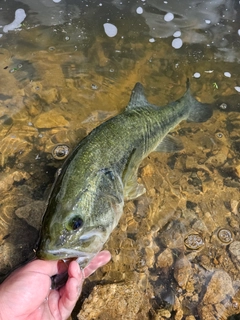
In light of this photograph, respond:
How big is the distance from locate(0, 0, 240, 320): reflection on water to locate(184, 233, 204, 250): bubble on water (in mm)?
11

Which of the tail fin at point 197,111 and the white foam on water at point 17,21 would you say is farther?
the white foam on water at point 17,21

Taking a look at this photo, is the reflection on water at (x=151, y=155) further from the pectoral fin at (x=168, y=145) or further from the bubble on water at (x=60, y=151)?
the pectoral fin at (x=168, y=145)

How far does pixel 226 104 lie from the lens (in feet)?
16.1

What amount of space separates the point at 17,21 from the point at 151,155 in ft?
10.5

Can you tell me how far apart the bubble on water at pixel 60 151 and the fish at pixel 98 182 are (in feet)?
3.60

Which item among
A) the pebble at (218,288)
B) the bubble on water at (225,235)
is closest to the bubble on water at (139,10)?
the bubble on water at (225,235)

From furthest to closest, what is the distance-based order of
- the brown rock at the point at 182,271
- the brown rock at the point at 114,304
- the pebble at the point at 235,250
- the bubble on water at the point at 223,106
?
the bubble on water at the point at 223,106, the pebble at the point at 235,250, the brown rock at the point at 182,271, the brown rock at the point at 114,304

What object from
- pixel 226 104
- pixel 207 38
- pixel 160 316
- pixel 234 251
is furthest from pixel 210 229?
pixel 207 38

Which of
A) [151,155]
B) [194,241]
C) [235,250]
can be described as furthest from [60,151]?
[235,250]

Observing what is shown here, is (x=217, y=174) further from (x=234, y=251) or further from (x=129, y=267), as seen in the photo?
(x=129, y=267)

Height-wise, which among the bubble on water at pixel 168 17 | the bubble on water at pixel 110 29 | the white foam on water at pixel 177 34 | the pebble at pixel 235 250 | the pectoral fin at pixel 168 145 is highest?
the bubble on water at pixel 110 29

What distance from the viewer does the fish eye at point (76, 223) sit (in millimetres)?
2342

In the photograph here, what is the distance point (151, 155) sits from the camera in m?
4.25

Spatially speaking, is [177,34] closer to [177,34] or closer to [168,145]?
[177,34]
